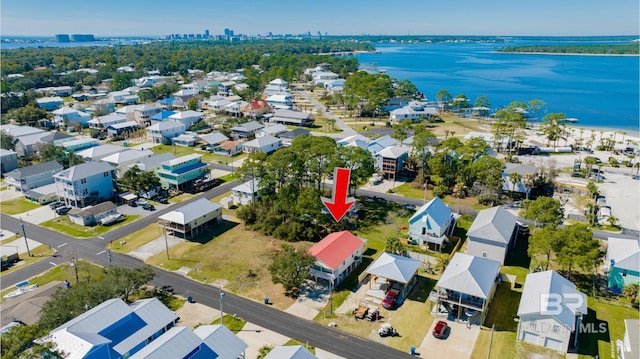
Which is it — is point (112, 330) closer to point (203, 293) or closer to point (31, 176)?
point (203, 293)

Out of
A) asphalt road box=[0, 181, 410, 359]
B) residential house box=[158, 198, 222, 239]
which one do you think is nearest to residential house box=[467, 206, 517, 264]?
asphalt road box=[0, 181, 410, 359]

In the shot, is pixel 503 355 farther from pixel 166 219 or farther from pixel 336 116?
pixel 336 116

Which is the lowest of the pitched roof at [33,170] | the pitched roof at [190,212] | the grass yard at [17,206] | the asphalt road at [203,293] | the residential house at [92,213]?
the asphalt road at [203,293]

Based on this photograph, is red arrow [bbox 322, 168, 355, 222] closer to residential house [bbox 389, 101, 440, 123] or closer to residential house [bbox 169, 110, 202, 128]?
residential house [bbox 169, 110, 202, 128]

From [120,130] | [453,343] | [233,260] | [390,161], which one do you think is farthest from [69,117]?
[453,343]

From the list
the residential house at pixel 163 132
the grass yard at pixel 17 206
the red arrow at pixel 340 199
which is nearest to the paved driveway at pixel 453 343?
the red arrow at pixel 340 199

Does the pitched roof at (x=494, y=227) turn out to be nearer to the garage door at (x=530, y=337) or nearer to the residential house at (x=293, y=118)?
the garage door at (x=530, y=337)
